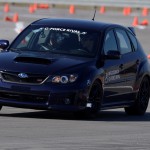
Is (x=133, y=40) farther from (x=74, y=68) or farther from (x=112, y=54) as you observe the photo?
(x=74, y=68)

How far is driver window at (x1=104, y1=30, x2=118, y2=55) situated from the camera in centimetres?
1472

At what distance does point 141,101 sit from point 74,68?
2546mm

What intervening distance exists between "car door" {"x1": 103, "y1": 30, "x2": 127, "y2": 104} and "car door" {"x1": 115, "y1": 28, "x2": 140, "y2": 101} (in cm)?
14

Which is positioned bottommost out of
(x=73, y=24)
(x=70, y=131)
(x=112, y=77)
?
(x=112, y=77)

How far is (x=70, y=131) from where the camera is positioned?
39.0 ft

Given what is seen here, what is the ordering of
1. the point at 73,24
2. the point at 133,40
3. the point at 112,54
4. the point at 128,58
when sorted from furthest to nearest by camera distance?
the point at 133,40 < the point at 128,58 < the point at 73,24 < the point at 112,54

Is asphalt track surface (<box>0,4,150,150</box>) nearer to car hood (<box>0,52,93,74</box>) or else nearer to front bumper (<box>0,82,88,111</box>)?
front bumper (<box>0,82,88,111</box>)

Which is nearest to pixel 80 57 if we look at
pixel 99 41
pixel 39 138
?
pixel 99 41

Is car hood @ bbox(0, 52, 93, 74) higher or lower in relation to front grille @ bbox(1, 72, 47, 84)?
higher

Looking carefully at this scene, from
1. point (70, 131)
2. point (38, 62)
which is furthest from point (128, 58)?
point (70, 131)

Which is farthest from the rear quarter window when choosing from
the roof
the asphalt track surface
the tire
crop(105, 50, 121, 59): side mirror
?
crop(105, 50, 121, 59): side mirror

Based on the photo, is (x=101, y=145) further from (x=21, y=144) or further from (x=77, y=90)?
(x=77, y=90)

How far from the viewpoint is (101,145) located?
10.5m

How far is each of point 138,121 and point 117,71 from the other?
866 millimetres
